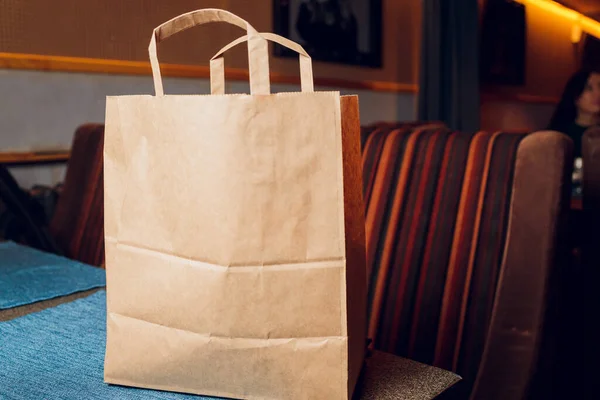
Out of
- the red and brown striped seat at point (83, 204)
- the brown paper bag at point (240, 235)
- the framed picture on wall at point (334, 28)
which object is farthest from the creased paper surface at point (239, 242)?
the framed picture on wall at point (334, 28)

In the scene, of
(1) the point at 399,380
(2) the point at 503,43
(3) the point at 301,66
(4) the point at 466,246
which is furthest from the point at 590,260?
(2) the point at 503,43

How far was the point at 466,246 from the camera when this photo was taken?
37.9 inches

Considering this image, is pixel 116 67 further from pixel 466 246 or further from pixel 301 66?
pixel 301 66

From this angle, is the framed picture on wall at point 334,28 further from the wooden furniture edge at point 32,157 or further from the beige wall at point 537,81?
the beige wall at point 537,81

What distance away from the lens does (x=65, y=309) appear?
0.77m

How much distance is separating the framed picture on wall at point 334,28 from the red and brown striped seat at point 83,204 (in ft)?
3.81

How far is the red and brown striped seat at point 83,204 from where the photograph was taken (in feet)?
4.93

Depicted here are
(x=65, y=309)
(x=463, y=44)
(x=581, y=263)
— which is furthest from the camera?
(x=463, y=44)

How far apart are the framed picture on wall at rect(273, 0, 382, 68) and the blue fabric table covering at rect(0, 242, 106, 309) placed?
5.52 ft

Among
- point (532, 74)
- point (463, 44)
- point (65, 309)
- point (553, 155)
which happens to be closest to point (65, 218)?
point (65, 309)

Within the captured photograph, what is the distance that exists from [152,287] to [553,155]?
2.07 feet

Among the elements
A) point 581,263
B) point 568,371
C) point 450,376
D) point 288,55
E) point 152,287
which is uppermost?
point 288,55

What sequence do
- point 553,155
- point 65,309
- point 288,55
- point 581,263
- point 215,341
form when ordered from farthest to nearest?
point 288,55, point 581,263, point 553,155, point 65,309, point 215,341

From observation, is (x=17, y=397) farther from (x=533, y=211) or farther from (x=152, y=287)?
(x=533, y=211)
